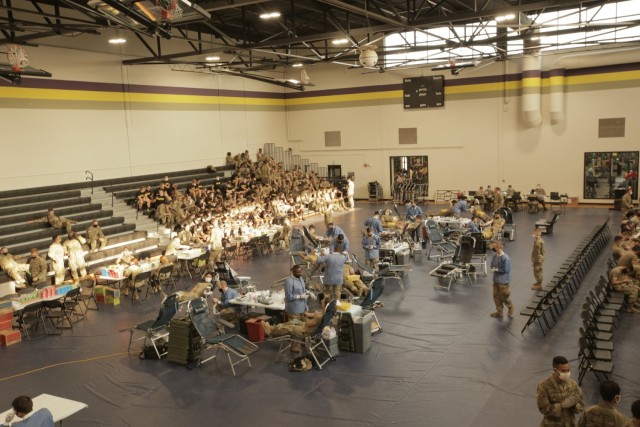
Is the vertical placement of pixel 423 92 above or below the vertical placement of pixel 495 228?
above

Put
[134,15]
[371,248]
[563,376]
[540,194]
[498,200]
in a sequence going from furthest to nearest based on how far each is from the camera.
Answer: [540,194] < [498,200] < [371,248] < [134,15] < [563,376]

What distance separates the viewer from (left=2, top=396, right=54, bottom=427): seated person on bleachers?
5.16 metres

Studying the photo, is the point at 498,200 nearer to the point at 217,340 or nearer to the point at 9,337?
the point at 217,340

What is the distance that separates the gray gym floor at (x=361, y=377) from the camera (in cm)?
721

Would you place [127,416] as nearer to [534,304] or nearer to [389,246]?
[534,304]

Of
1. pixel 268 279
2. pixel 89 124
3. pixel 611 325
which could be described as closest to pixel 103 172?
pixel 89 124

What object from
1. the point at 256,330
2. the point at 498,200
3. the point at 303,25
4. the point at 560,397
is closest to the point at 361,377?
the point at 256,330

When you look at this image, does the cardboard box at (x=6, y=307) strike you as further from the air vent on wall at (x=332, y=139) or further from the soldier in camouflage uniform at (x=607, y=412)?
the air vent on wall at (x=332, y=139)

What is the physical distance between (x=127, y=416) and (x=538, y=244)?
349 inches

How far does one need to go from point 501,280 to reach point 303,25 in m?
12.4

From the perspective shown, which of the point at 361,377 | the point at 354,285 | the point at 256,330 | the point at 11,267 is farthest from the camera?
the point at 11,267

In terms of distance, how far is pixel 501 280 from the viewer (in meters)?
10.3

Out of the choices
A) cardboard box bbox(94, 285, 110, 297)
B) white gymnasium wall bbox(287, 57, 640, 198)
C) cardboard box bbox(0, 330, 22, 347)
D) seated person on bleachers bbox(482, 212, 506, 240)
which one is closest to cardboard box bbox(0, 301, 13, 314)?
cardboard box bbox(0, 330, 22, 347)

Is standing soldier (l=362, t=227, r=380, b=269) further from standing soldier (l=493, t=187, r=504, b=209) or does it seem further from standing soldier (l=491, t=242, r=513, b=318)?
standing soldier (l=493, t=187, r=504, b=209)
